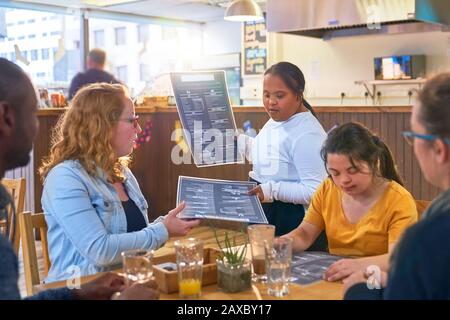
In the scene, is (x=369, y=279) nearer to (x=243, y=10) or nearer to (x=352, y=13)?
(x=352, y=13)

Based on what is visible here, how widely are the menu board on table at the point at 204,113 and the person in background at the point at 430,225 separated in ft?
4.27

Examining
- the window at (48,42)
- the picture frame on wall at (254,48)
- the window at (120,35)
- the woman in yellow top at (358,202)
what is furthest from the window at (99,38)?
the woman in yellow top at (358,202)

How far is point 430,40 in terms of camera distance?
7.14 meters

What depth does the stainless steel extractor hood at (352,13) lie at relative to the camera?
5655 millimetres

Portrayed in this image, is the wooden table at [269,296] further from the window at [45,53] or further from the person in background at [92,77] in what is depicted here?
the window at [45,53]

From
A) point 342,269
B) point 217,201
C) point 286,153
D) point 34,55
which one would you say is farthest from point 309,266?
point 34,55

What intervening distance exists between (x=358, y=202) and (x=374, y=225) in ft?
0.37

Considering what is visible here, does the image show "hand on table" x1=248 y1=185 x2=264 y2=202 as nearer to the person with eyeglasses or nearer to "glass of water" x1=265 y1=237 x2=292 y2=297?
the person with eyeglasses

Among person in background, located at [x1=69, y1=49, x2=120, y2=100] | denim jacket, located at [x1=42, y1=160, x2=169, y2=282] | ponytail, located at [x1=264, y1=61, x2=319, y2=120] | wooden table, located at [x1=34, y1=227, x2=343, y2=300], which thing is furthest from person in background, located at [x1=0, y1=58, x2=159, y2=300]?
person in background, located at [x1=69, y1=49, x2=120, y2=100]

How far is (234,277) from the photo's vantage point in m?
1.50

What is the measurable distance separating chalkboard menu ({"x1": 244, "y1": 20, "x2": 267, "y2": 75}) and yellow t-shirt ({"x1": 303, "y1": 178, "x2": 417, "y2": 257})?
6.90m

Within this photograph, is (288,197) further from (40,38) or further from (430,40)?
(40,38)
